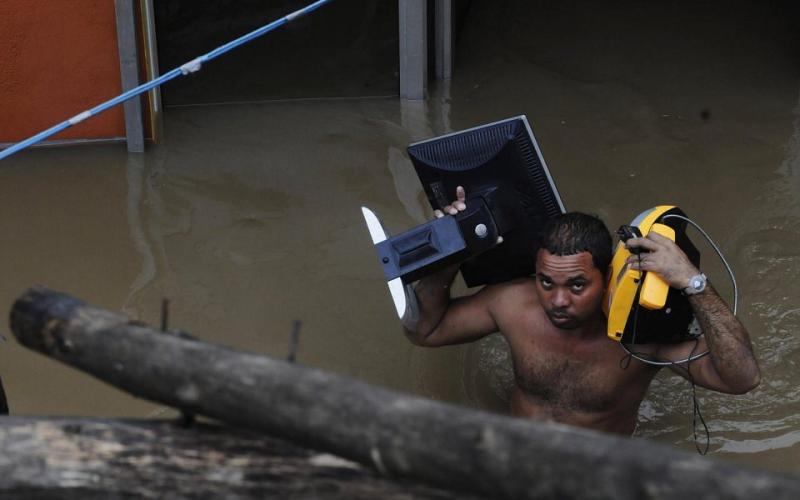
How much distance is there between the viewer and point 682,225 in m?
3.72

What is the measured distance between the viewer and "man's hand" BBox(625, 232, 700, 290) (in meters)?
3.49

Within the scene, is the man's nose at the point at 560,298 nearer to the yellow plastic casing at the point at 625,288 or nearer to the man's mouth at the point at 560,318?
the man's mouth at the point at 560,318

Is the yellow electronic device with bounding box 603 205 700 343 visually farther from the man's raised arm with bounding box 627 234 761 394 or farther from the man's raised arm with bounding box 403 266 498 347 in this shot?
the man's raised arm with bounding box 403 266 498 347

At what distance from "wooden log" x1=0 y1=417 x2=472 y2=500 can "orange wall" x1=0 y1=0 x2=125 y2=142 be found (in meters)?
4.28

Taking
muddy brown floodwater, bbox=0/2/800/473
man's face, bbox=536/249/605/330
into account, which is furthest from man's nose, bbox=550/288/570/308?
muddy brown floodwater, bbox=0/2/800/473

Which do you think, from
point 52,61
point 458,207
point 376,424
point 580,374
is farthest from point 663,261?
point 52,61

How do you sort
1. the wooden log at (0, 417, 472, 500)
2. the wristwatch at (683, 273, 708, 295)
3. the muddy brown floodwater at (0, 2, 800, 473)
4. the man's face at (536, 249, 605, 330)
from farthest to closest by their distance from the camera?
the muddy brown floodwater at (0, 2, 800, 473), the man's face at (536, 249, 605, 330), the wristwatch at (683, 273, 708, 295), the wooden log at (0, 417, 472, 500)

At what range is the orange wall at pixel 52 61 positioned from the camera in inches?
238

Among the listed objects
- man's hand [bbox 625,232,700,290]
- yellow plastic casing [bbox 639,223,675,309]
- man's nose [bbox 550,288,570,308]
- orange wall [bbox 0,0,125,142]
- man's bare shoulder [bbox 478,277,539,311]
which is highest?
orange wall [bbox 0,0,125,142]

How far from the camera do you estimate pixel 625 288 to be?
11.6ft

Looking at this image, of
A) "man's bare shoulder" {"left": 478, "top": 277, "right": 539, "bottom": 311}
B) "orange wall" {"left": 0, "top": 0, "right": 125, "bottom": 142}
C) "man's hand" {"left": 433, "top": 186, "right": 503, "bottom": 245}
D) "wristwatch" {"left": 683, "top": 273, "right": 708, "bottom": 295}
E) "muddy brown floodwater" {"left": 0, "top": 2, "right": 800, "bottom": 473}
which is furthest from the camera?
"orange wall" {"left": 0, "top": 0, "right": 125, "bottom": 142}

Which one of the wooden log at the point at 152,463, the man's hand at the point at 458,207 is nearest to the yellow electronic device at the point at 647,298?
the man's hand at the point at 458,207

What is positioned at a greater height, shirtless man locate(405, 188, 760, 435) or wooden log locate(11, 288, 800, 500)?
wooden log locate(11, 288, 800, 500)

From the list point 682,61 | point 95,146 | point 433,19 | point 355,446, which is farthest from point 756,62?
point 355,446
